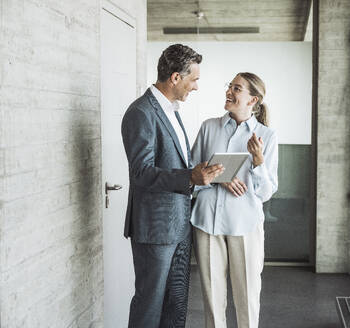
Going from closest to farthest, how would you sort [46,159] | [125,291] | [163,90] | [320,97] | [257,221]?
[46,159], [163,90], [257,221], [125,291], [320,97]

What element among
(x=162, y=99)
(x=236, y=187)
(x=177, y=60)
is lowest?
(x=236, y=187)

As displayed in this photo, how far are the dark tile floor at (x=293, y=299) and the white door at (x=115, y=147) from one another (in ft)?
2.09

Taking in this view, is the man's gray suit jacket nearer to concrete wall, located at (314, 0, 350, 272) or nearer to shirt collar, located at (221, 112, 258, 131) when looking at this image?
shirt collar, located at (221, 112, 258, 131)

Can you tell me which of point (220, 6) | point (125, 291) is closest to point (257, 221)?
point (125, 291)

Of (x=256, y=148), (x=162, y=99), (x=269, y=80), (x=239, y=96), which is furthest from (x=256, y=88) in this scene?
(x=269, y=80)

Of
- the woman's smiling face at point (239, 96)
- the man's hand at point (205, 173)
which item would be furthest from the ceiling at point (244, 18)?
the man's hand at point (205, 173)

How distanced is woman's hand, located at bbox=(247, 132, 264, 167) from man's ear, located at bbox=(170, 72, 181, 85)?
0.48 metres

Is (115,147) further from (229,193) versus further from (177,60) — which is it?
(177,60)

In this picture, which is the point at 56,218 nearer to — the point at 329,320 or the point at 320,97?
the point at 329,320

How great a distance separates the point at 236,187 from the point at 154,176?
571 millimetres

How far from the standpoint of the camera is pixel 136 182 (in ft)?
7.95

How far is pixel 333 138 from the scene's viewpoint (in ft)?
16.4

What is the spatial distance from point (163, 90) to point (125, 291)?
163cm

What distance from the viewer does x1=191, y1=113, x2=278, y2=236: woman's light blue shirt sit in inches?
109
